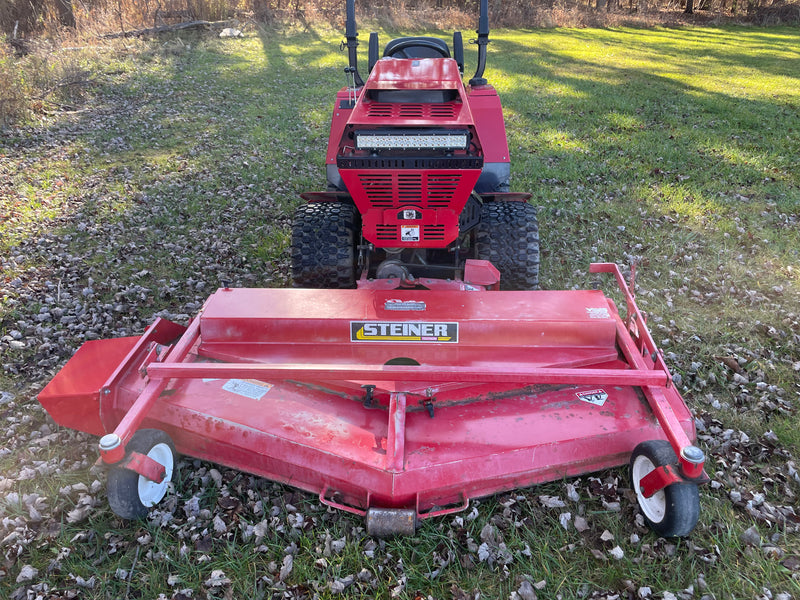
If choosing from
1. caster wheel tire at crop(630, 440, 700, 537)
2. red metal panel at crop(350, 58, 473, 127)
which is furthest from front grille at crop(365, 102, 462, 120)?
caster wheel tire at crop(630, 440, 700, 537)

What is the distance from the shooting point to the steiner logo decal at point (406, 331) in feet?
12.1

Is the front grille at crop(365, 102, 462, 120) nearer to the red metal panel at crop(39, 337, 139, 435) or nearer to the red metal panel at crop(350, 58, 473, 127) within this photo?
the red metal panel at crop(350, 58, 473, 127)

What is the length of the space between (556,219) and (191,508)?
5190 mm

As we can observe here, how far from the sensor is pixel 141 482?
10.3 ft

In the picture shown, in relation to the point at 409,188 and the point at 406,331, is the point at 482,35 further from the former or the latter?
the point at 406,331

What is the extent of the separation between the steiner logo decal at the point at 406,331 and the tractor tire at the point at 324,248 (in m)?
1.10

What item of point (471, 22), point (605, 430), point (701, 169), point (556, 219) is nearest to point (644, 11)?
point (471, 22)

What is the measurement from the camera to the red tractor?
3.86m

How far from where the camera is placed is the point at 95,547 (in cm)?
308

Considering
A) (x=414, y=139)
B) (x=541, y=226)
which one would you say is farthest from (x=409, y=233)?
(x=541, y=226)

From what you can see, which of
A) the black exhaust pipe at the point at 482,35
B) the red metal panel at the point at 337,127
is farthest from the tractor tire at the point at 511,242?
the black exhaust pipe at the point at 482,35

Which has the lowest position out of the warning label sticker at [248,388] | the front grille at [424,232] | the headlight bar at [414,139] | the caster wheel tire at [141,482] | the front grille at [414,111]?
the caster wheel tire at [141,482]

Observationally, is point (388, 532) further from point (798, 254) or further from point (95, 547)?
point (798, 254)

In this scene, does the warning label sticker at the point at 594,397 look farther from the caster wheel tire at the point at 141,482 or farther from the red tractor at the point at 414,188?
the caster wheel tire at the point at 141,482
